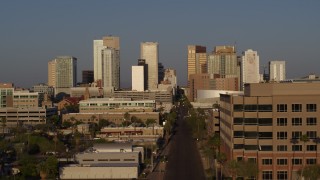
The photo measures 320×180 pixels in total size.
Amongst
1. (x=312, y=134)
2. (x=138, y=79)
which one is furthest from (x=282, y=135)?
(x=138, y=79)

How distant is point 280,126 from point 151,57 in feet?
397

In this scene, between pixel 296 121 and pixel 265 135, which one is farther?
pixel 265 135

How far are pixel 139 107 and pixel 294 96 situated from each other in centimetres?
4664

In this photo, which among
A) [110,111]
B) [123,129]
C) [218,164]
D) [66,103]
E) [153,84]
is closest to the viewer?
[218,164]

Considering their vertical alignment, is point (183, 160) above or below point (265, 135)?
below

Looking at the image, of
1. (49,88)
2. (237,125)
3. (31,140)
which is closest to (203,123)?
(31,140)

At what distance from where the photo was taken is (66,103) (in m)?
87.6

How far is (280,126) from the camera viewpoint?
26078 millimetres

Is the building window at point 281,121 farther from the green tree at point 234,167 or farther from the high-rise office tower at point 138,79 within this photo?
the high-rise office tower at point 138,79

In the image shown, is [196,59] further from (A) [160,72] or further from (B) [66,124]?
(B) [66,124]

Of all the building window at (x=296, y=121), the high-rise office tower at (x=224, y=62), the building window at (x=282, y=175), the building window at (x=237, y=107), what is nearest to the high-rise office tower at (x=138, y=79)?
the high-rise office tower at (x=224, y=62)

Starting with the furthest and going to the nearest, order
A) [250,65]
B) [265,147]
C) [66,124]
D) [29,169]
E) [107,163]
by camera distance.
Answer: [250,65] < [66,124] < [107,163] < [29,169] < [265,147]

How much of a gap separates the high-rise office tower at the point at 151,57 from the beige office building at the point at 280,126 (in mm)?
115354

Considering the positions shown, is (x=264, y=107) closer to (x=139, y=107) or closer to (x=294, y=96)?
(x=294, y=96)
